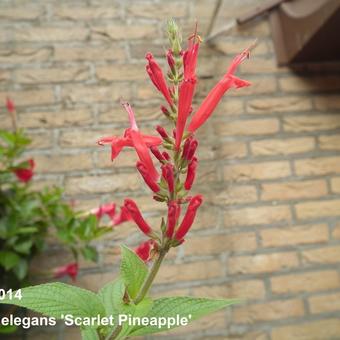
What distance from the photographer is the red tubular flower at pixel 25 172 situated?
1.03 metres

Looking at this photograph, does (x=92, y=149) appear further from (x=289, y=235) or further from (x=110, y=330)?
(x=110, y=330)

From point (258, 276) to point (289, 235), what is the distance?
0.55 ft

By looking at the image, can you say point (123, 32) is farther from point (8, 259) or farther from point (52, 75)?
point (8, 259)

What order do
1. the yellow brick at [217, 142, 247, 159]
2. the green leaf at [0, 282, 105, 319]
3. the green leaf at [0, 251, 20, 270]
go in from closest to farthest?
1. the green leaf at [0, 282, 105, 319]
2. the green leaf at [0, 251, 20, 270]
3. the yellow brick at [217, 142, 247, 159]

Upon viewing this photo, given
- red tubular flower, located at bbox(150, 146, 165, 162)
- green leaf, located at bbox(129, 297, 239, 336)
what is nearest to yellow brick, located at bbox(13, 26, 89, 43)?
red tubular flower, located at bbox(150, 146, 165, 162)

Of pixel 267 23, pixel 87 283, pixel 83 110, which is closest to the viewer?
pixel 87 283

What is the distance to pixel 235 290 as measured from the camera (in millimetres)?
1149

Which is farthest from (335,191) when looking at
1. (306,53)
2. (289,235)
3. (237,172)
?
(306,53)

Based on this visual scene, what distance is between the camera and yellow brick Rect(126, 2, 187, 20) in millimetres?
1322

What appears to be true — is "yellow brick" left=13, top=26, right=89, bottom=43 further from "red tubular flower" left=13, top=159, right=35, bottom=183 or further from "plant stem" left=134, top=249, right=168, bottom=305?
"plant stem" left=134, top=249, right=168, bottom=305

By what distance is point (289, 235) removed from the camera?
3.95 feet

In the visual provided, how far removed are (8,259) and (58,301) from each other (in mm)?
661

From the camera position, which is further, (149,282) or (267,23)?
(267,23)

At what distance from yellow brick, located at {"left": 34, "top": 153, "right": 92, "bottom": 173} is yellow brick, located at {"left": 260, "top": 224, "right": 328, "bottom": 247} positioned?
608 mm
